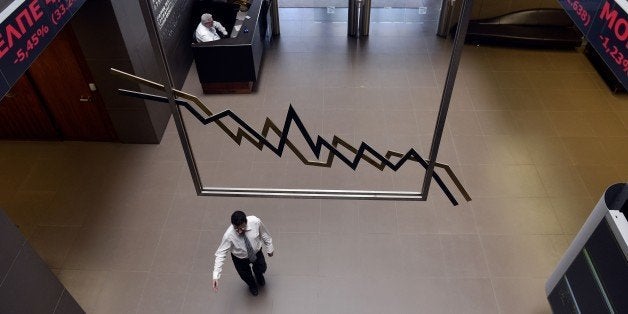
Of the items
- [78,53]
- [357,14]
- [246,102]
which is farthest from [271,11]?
[78,53]

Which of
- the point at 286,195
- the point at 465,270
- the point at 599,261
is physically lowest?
the point at 465,270

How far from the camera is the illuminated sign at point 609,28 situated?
342 cm

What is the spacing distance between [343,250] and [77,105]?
435cm

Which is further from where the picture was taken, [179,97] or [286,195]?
[286,195]

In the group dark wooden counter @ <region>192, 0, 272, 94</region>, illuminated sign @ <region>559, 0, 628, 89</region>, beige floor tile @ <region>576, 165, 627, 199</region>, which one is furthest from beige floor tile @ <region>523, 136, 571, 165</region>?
dark wooden counter @ <region>192, 0, 272, 94</region>

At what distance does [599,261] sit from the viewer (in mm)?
3877

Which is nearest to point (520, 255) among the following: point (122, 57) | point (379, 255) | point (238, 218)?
point (379, 255)

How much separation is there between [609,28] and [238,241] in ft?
12.0

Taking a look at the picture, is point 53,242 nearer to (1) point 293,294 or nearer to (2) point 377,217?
(1) point 293,294

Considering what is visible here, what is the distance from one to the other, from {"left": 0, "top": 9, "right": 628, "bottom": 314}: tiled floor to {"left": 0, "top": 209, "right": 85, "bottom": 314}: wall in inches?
42.8

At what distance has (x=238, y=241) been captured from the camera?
4.32 metres

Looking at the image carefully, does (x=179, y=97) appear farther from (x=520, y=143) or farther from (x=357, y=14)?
(x=357, y=14)

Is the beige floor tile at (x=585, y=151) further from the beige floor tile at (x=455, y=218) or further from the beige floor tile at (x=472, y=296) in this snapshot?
the beige floor tile at (x=472, y=296)

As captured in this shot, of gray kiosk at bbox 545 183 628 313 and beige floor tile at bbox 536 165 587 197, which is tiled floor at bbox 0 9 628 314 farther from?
gray kiosk at bbox 545 183 628 313
